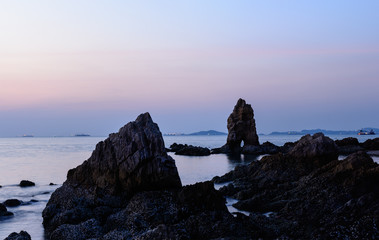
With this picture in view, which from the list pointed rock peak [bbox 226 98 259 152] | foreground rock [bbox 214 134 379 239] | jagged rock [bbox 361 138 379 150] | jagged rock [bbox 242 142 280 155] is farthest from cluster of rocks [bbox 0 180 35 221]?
jagged rock [bbox 361 138 379 150]

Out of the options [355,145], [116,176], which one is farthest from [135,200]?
[355,145]

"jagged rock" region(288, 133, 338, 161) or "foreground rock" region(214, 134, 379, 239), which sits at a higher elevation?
"jagged rock" region(288, 133, 338, 161)

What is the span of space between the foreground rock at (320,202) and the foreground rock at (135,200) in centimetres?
262

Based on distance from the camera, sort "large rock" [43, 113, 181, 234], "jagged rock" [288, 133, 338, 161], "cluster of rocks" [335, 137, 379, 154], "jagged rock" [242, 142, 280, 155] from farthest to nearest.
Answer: "jagged rock" [242, 142, 280, 155] < "cluster of rocks" [335, 137, 379, 154] < "jagged rock" [288, 133, 338, 161] < "large rock" [43, 113, 181, 234]

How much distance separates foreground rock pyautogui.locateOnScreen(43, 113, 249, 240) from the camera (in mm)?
18312

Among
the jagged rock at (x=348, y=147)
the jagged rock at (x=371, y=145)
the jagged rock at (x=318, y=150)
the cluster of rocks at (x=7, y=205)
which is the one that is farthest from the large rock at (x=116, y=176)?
the jagged rock at (x=371, y=145)

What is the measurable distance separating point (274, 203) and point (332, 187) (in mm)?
3992

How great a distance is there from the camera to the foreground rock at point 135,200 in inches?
721

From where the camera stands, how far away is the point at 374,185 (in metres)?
20.6

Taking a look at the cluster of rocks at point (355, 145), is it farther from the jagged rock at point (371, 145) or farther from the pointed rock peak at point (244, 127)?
Answer: the pointed rock peak at point (244, 127)

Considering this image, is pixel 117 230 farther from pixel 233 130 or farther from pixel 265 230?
pixel 233 130

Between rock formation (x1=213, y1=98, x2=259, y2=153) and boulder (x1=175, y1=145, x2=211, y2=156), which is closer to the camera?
boulder (x1=175, y1=145, x2=211, y2=156)

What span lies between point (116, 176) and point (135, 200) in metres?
3.30

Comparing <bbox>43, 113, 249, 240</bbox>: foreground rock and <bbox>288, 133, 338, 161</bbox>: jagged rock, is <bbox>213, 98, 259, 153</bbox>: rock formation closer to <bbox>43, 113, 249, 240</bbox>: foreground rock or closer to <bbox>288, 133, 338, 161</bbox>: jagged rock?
<bbox>288, 133, 338, 161</bbox>: jagged rock
